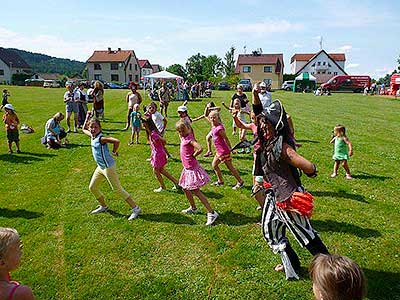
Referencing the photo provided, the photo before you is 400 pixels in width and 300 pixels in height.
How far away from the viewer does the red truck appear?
164 feet

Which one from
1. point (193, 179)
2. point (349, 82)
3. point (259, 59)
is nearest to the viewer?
point (193, 179)

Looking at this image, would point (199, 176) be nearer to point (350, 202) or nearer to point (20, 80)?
point (350, 202)

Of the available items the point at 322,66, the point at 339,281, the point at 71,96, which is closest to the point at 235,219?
the point at 339,281

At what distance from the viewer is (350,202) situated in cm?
690

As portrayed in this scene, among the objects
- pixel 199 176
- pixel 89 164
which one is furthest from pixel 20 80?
pixel 199 176

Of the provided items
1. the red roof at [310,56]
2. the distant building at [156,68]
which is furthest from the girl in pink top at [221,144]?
the distant building at [156,68]

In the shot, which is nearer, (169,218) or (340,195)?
(169,218)

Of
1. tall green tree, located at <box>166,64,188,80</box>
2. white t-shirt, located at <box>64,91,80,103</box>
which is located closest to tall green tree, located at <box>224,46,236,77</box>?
tall green tree, located at <box>166,64,188,80</box>

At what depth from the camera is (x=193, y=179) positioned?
5.95 m

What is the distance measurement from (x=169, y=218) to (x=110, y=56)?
278 ft

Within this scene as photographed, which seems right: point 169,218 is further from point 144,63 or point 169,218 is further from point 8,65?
point 144,63

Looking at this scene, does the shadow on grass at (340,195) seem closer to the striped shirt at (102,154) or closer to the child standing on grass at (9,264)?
the striped shirt at (102,154)

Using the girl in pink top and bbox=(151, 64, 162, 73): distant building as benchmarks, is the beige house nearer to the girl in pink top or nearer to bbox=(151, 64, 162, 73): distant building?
bbox=(151, 64, 162, 73): distant building

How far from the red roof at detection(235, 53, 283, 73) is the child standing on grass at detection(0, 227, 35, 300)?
73.4 m
